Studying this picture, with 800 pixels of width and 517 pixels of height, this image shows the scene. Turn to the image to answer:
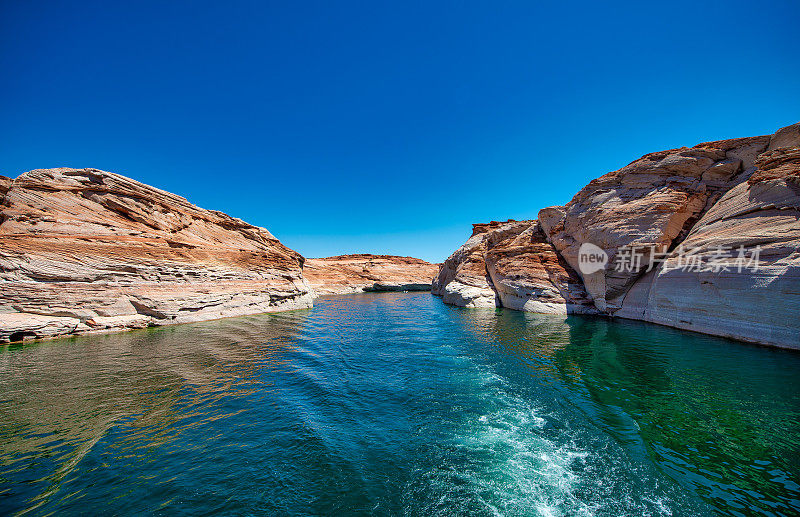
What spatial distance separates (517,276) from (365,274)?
1771 inches

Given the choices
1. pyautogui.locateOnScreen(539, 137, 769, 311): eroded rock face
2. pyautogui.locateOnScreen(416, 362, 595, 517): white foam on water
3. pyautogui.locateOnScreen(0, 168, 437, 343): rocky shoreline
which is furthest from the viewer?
pyautogui.locateOnScreen(539, 137, 769, 311): eroded rock face

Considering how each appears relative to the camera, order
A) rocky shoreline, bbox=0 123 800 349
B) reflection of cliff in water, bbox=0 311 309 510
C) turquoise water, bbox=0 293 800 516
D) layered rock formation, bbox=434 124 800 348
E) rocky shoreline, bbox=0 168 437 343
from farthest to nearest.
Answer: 1. rocky shoreline, bbox=0 168 437 343
2. rocky shoreline, bbox=0 123 800 349
3. layered rock formation, bbox=434 124 800 348
4. reflection of cliff in water, bbox=0 311 309 510
5. turquoise water, bbox=0 293 800 516

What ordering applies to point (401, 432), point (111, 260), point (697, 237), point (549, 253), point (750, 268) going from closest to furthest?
point (401, 432) → point (750, 268) → point (697, 237) → point (111, 260) → point (549, 253)

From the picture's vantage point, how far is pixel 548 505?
385 centimetres

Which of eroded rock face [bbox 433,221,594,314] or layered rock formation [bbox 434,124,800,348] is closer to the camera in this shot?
layered rock formation [bbox 434,124,800,348]

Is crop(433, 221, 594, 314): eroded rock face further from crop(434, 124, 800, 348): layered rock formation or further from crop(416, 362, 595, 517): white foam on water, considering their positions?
crop(416, 362, 595, 517): white foam on water

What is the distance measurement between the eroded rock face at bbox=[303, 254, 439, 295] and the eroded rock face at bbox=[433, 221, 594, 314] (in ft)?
99.0

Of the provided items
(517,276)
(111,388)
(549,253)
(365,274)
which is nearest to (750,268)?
(549,253)

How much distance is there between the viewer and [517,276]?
83.8ft

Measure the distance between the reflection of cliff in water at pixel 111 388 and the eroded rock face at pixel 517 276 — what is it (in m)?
19.6

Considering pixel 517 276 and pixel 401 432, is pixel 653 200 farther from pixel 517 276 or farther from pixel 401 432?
pixel 401 432

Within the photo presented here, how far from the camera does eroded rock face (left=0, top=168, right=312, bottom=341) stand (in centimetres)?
1323

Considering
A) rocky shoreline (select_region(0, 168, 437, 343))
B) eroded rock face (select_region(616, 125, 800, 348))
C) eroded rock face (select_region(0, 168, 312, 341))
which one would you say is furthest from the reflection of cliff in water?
eroded rock face (select_region(616, 125, 800, 348))

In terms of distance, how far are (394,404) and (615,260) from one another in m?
19.6
